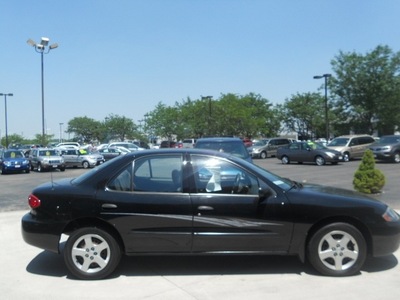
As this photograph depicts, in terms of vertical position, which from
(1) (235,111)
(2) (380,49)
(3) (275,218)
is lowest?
(3) (275,218)

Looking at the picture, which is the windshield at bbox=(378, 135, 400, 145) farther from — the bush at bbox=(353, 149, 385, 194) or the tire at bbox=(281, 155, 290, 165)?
the bush at bbox=(353, 149, 385, 194)

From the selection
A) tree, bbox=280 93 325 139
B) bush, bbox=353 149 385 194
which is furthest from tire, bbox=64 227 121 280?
tree, bbox=280 93 325 139

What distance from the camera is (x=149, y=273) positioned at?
5.42 m

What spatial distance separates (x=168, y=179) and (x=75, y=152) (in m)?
27.1

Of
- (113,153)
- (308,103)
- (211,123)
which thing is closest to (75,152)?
(113,153)

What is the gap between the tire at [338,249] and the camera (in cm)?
510

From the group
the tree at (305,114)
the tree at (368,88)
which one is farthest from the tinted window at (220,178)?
the tree at (305,114)

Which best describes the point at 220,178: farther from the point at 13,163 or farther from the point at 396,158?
the point at 396,158

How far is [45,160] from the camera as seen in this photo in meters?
26.7

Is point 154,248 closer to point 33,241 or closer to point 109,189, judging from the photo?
point 109,189

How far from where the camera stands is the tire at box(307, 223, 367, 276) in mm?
5102

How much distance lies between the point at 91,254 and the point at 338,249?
114 inches

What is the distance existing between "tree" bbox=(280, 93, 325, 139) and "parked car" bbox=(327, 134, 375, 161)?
29232 mm

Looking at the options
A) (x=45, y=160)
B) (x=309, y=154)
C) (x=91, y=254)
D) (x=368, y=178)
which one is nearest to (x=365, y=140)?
(x=309, y=154)
